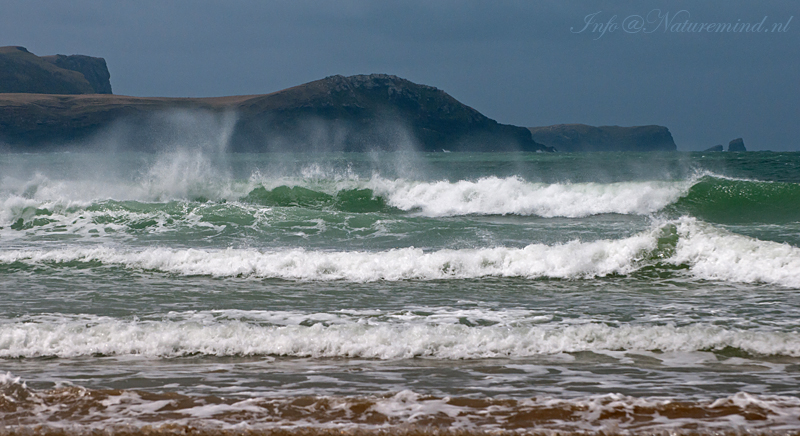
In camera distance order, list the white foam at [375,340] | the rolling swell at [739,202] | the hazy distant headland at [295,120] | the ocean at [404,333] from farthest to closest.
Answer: the hazy distant headland at [295,120], the rolling swell at [739,202], the white foam at [375,340], the ocean at [404,333]

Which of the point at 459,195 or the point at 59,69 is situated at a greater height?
the point at 59,69

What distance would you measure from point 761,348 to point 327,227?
10.5m

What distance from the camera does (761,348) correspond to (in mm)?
5082

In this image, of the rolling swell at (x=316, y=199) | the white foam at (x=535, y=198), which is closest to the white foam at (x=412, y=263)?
the white foam at (x=535, y=198)

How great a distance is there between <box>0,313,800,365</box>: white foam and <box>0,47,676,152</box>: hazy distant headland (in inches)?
5159

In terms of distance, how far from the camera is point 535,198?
67.4 ft

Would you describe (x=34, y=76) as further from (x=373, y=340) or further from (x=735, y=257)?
(x=373, y=340)

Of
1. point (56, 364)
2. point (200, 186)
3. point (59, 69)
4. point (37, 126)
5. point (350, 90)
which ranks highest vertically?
point (59, 69)

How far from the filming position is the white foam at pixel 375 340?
17.1 ft

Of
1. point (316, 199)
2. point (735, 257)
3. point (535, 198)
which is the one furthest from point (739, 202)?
point (316, 199)

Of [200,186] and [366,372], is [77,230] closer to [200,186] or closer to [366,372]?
[200,186]

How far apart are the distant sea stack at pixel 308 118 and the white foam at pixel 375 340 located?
433 feet

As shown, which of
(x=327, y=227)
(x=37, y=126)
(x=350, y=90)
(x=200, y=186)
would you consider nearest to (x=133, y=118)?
(x=37, y=126)

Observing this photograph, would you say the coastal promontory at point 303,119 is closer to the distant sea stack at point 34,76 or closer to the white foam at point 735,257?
the distant sea stack at point 34,76
